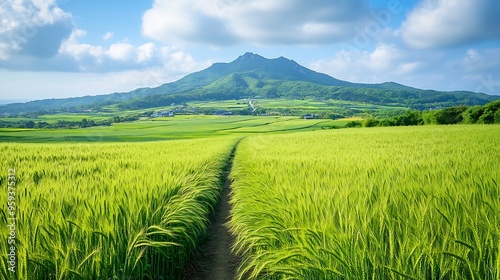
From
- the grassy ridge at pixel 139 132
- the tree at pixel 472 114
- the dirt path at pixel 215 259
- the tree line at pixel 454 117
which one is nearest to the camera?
the dirt path at pixel 215 259

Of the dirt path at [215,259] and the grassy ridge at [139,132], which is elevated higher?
the dirt path at [215,259]

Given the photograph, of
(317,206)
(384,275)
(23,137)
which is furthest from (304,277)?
(23,137)

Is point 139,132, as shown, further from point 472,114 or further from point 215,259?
point 472,114

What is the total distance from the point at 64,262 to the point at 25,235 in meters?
0.56

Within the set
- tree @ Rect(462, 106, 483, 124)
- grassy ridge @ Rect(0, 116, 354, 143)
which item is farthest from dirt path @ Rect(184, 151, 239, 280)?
tree @ Rect(462, 106, 483, 124)

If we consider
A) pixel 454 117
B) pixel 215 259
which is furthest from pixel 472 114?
pixel 215 259

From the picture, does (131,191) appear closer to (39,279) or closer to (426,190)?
(39,279)

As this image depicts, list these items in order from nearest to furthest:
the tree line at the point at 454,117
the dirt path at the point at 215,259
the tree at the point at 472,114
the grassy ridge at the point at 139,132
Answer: the dirt path at the point at 215,259 → the grassy ridge at the point at 139,132 → the tree line at the point at 454,117 → the tree at the point at 472,114

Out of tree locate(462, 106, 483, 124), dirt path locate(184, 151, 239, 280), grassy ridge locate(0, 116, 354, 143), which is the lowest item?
grassy ridge locate(0, 116, 354, 143)

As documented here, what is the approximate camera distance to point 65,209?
3289 millimetres

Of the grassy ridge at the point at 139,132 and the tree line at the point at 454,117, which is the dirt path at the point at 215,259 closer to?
the grassy ridge at the point at 139,132

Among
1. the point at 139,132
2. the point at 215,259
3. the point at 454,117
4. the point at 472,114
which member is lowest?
the point at 139,132

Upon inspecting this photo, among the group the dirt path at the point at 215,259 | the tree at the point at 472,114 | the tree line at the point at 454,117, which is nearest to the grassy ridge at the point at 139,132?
the tree line at the point at 454,117

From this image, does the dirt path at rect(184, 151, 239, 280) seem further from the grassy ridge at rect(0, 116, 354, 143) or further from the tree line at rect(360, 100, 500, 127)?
the tree line at rect(360, 100, 500, 127)
